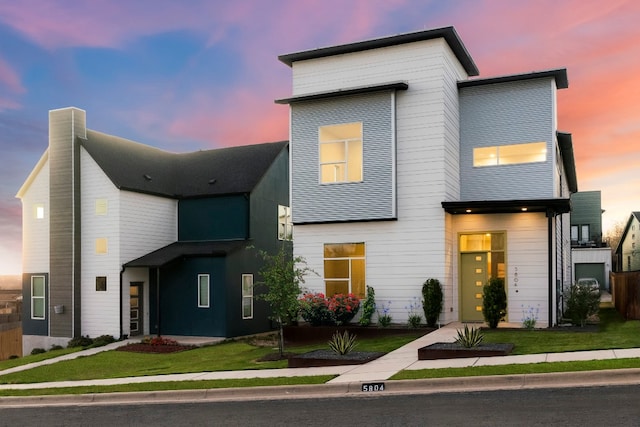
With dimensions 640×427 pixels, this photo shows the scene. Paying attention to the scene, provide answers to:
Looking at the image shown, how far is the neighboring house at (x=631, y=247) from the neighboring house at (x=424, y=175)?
37.7 meters

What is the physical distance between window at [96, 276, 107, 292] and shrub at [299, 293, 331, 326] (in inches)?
430

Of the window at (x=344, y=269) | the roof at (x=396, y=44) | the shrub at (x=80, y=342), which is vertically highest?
the roof at (x=396, y=44)

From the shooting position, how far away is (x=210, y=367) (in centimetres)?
1786

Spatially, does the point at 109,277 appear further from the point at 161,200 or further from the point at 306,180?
the point at 306,180

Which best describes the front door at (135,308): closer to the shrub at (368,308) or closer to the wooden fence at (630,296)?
the shrub at (368,308)

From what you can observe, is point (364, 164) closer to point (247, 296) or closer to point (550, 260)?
point (550, 260)

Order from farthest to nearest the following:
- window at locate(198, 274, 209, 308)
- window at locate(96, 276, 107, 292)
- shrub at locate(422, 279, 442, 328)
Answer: window at locate(96, 276, 107, 292) → window at locate(198, 274, 209, 308) → shrub at locate(422, 279, 442, 328)

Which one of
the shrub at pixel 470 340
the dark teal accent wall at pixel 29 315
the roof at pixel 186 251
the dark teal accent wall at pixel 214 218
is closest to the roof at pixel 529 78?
the shrub at pixel 470 340

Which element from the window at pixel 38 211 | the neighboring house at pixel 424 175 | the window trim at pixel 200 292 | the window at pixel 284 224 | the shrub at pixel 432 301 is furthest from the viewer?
the window at pixel 284 224

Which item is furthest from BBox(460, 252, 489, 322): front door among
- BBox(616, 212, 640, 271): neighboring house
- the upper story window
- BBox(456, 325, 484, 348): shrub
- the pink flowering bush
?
BBox(616, 212, 640, 271): neighboring house

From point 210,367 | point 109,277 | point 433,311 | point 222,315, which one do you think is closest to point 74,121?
point 109,277

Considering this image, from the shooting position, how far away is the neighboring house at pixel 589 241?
56438 millimetres

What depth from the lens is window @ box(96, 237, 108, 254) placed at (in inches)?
1136

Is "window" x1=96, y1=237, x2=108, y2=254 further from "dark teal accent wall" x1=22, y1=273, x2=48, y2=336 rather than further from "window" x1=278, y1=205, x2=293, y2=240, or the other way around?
"window" x1=278, y1=205, x2=293, y2=240
